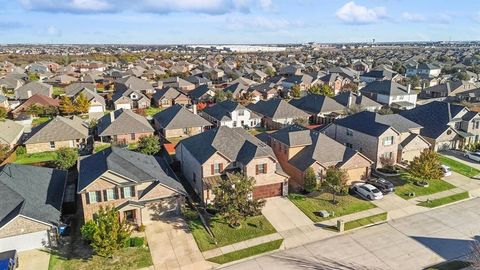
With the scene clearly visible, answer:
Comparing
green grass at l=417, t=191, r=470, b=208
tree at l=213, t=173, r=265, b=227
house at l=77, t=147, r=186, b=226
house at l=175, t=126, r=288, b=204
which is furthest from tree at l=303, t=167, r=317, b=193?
house at l=77, t=147, r=186, b=226

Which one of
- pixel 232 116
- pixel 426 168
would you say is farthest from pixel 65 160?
pixel 426 168

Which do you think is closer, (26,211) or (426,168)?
(26,211)

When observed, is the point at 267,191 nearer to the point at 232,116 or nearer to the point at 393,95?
the point at 232,116

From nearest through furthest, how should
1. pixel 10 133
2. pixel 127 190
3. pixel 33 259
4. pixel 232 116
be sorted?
pixel 33 259 → pixel 127 190 → pixel 10 133 → pixel 232 116

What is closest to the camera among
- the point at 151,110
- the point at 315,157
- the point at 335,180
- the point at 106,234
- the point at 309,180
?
Result: the point at 106,234

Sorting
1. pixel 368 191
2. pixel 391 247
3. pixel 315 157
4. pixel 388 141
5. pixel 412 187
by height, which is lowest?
pixel 391 247

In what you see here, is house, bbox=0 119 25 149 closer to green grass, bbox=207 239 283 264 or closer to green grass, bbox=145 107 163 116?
green grass, bbox=145 107 163 116

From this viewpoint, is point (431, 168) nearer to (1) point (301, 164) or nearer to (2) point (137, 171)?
(1) point (301, 164)

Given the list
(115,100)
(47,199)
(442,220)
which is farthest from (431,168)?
(115,100)
